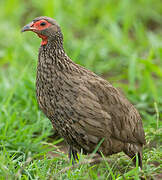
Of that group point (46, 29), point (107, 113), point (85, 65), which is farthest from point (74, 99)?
point (85, 65)

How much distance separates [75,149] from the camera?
4000 mm

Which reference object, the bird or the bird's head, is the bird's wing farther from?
the bird's head

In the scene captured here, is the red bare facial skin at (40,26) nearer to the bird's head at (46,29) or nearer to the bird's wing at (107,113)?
the bird's head at (46,29)

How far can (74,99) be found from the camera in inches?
145

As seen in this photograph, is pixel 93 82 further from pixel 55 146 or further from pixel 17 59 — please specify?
pixel 17 59

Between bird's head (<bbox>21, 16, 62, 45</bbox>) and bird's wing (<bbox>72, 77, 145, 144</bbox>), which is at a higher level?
bird's head (<bbox>21, 16, 62, 45</bbox>)

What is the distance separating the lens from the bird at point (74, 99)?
12.1 ft

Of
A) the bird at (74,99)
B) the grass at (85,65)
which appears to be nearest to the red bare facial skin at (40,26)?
the bird at (74,99)

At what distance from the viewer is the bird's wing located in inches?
146

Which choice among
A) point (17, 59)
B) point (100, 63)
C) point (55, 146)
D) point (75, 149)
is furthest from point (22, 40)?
point (75, 149)

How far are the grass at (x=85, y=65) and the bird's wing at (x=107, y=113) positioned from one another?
262 millimetres

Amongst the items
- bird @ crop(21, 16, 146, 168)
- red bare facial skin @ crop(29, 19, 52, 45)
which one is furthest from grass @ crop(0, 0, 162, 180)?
red bare facial skin @ crop(29, 19, 52, 45)

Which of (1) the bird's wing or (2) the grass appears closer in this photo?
(1) the bird's wing

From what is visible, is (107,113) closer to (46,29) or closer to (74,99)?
(74,99)
